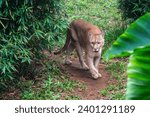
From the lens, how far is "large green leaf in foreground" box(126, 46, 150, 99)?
2064 mm

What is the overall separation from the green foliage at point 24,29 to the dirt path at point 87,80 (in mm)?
965

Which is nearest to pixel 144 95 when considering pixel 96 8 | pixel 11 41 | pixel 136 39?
pixel 136 39

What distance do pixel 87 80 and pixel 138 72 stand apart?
5.91 m

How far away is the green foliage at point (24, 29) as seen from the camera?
663 centimetres

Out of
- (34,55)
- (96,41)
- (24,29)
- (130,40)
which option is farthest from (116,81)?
(130,40)

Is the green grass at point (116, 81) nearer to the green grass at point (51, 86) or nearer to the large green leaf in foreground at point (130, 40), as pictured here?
the green grass at point (51, 86)

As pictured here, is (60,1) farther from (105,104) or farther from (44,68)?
(105,104)

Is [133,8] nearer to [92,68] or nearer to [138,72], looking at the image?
[92,68]

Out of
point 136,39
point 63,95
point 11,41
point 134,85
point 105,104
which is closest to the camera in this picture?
point 134,85

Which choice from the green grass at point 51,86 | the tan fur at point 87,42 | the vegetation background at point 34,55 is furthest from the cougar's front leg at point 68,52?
the green grass at point 51,86

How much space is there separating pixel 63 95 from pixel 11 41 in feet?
4.39

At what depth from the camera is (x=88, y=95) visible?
→ 24.2ft

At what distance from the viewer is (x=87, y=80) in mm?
7988

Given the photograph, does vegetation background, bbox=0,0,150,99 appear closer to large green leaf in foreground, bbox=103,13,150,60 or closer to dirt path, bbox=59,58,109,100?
dirt path, bbox=59,58,109,100
